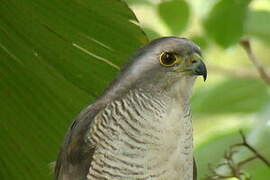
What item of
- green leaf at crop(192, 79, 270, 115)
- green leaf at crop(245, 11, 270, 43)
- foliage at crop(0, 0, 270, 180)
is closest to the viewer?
foliage at crop(0, 0, 270, 180)

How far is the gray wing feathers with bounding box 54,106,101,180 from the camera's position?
120 inches

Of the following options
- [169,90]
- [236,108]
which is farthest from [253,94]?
[169,90]

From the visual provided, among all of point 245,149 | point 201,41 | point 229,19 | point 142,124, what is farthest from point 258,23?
point 142,124

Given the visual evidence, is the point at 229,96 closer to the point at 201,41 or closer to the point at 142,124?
the point at 201,41

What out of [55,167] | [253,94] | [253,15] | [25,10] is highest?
[253,15]

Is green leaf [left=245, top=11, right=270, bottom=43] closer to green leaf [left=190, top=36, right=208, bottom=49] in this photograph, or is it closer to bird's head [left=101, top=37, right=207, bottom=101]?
green leaf [left=190, top=36, right=208, bottom=49]

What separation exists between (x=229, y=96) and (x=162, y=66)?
1268 millimetres

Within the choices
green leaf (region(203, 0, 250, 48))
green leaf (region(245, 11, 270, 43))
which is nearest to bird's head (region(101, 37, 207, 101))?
green leaf (region(203, 0, 250, 48))

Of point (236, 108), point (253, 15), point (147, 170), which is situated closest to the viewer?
point (147, 170)

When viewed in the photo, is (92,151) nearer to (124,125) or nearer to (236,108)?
(124,125)

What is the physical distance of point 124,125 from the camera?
9.88 ft

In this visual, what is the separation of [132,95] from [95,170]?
300mm

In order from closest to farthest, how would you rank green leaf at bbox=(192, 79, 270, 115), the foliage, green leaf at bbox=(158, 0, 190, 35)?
1. the foliage
2. green leaf at bbox=(158, 0, 190, 35)
3. green leaf at bbox=(192, 79, 270, 115)

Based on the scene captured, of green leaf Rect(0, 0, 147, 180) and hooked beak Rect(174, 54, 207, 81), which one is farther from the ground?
hooked beak Rect(174, 54, 207, 81)
